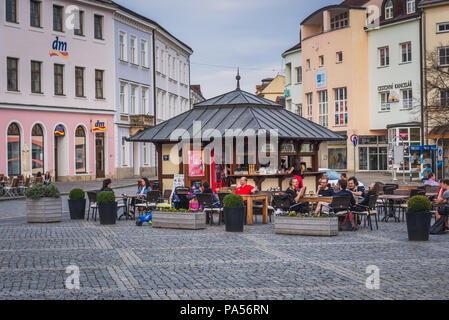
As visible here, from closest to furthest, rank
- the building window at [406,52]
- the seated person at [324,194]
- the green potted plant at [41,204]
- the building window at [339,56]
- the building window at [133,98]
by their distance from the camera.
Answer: the seated person at [324,194] → the green potted plant at [41,204] → the building window at [406,52] → the building window at [133,98] → the building window at [339,56]

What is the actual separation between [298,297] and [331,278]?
1.58m

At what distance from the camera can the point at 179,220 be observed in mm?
17781

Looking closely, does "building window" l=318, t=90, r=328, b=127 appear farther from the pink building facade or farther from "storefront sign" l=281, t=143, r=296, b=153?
"storefront sign" l=281, t=143, r=296, b=153

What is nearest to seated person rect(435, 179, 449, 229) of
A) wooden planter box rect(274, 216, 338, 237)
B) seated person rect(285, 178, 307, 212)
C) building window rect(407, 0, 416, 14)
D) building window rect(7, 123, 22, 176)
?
wooden planter box rect(274, 216, 338, 237)

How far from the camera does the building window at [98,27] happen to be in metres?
49.1

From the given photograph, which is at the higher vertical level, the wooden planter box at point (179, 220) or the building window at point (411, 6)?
the building window at point (411, 6)

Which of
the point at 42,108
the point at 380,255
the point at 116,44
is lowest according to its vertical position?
the point at 380,255

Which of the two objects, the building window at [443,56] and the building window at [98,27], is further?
the building window at [443,56]

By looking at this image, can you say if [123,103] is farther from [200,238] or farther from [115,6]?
[200,238]

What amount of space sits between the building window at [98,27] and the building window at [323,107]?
20.7 metres


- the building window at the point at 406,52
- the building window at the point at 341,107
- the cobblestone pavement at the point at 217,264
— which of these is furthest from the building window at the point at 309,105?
the cobblestone pavement at the point at 217,264

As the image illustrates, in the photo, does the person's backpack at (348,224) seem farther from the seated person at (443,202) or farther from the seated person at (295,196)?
the seated person at (443,202)
